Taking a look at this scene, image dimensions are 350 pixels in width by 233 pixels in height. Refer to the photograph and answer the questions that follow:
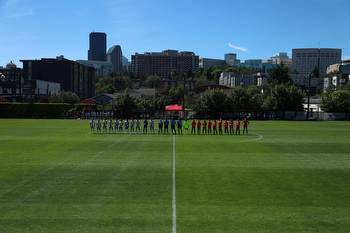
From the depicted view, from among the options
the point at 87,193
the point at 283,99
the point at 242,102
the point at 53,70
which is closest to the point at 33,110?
the point at 242,102

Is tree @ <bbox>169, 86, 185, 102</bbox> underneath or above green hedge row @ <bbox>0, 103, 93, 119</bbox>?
above

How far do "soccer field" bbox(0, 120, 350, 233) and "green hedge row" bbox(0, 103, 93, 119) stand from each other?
217 feet

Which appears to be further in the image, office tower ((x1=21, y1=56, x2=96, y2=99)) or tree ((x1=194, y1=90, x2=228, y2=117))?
office tower ((x1=21, y1=56, x2=96, y2=99))

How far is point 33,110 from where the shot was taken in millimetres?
91625

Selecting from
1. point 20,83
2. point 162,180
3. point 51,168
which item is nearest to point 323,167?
point 162,180

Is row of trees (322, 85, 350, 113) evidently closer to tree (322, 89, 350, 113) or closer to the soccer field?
tree (322, 89, 350, 113)

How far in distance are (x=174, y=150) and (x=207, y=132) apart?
58.2ft

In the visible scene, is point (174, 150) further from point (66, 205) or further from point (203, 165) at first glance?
point (66, 205)

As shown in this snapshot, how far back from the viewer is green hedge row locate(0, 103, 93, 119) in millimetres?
91312

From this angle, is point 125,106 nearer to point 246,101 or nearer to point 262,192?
point 246,101

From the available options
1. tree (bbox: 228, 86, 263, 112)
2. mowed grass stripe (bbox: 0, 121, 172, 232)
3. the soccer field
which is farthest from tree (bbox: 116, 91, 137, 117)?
mowed grass stripe (bbox: 0, 121, 172, 232)

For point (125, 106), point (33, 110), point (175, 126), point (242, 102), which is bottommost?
point (175, 126)

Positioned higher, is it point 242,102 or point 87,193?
point 242,102

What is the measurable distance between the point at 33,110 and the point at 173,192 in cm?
8163
